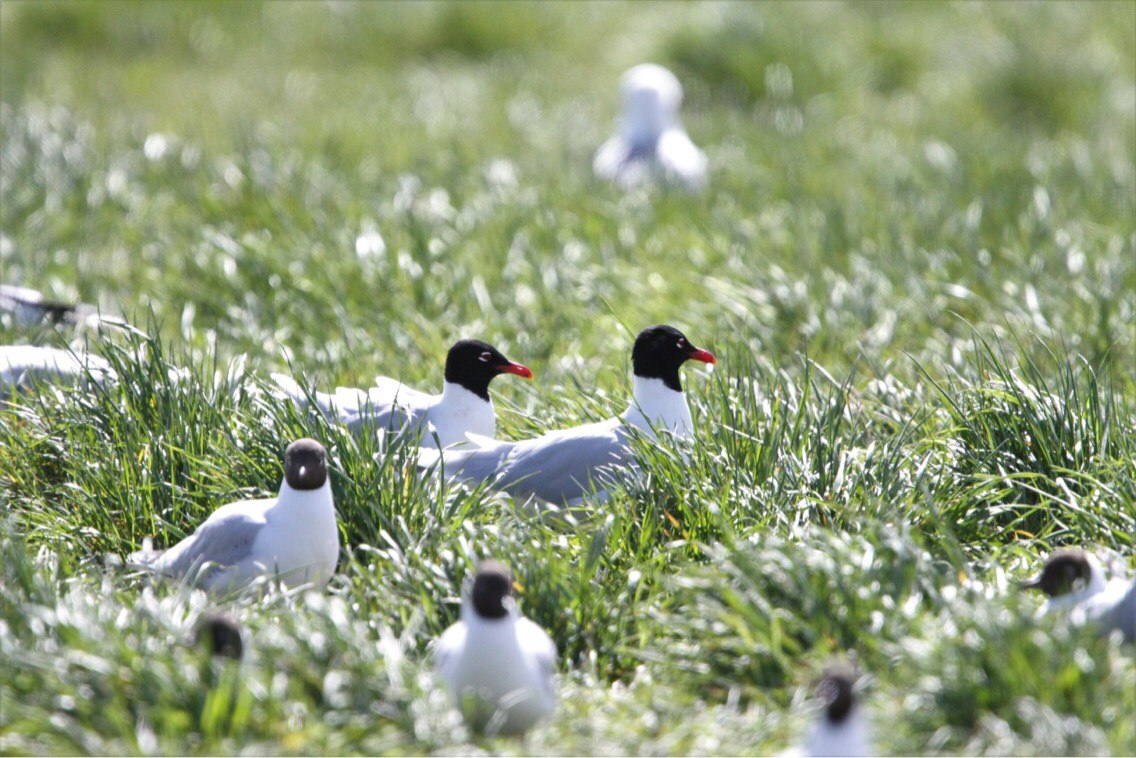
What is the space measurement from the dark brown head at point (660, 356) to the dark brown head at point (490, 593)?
1364 millimetres

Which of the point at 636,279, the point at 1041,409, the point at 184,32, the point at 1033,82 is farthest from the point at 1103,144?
the point at 184,32

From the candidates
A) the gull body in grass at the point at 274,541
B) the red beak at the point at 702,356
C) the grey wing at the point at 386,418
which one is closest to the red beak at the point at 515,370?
the grey wing at the point at 386,418

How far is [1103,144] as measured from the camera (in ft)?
30.7

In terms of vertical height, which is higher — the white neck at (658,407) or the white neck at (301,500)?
the white neck at (658,407)

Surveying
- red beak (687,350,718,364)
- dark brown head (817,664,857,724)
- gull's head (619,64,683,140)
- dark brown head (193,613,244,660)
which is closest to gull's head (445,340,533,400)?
red beak (687,350,718,364)

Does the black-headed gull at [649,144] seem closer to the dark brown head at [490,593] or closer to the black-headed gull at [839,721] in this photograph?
the dark brown head at [490,593]

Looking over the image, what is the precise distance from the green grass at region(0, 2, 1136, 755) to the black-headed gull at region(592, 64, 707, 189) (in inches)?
8.1

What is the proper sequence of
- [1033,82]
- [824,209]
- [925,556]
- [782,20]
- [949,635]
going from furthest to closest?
1. [782,20]
2. [1033,82]
3. [824,209]
4. [925,556]
5. [949,635]

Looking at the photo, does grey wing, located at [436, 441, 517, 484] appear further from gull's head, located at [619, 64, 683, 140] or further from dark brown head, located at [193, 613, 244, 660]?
gull's head, located at [619, 64, 683, 140]

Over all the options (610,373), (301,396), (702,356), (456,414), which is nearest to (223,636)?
(301,396)

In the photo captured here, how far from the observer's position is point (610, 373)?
16.4 feet

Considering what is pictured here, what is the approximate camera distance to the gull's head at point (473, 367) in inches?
175

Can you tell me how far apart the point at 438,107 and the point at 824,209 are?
381 centimetres

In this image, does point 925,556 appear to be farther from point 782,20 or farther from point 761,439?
point 782,20
